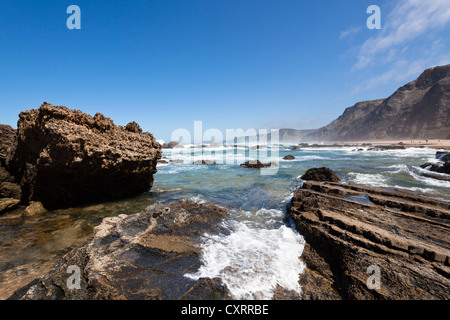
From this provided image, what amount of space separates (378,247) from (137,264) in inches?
175

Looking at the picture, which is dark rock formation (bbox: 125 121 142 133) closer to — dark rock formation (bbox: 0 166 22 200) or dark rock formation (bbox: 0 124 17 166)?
Result: dark rock formation (bbox: 0 124 17 166)

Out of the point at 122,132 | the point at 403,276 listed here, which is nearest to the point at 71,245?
the point at 122,132

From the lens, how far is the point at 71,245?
15.1 feet

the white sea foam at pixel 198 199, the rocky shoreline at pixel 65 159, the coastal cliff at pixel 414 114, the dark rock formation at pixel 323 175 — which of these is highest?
the coastal cliff at pixel 414 114

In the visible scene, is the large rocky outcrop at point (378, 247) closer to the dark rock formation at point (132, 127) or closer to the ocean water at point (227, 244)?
the ocean water at point (227, 244)

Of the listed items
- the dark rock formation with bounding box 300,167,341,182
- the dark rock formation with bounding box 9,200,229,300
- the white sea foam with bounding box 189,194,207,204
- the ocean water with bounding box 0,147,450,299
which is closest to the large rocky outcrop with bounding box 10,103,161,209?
the ocean water with bounding box 0,147,450,299

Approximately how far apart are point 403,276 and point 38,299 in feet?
17.7

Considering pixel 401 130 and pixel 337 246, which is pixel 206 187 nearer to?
pixel 337 246

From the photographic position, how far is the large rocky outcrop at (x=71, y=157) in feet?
21.8

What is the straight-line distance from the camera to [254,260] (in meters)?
3.65

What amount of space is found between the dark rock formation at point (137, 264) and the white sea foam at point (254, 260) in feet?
0.86

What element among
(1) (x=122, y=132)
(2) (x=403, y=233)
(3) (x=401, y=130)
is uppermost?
(3) (x=401, y=130)

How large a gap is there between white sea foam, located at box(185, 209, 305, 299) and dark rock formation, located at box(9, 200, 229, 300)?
263 mm

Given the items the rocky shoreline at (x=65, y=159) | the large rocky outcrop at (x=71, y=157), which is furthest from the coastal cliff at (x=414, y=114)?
the rocky shoreline at (x=65, y=159)
